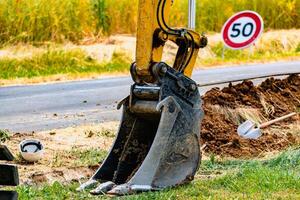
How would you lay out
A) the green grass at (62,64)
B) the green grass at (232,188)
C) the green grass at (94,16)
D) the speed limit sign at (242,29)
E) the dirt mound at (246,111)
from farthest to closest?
the green grass at (94,16)
the green grass at (62,64)
the speed limit sign at (242,29)
the dirt mound at (246,111)
the green grass at (232,188)

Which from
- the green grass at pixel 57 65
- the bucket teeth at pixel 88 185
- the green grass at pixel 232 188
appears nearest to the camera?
the green grass at pixel 232 188

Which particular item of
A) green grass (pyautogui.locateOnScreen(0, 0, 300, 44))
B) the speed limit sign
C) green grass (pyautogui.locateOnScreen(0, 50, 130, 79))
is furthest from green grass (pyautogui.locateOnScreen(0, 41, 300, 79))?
the speed limit sign

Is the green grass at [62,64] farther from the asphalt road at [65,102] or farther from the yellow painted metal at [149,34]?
the yellow painted metal at [149,34]

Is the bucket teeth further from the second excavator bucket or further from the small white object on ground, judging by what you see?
the small white object on ground

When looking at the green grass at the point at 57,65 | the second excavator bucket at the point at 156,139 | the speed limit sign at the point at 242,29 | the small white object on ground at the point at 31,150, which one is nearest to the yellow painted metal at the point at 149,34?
the second excavator bucket at the point at 156,139

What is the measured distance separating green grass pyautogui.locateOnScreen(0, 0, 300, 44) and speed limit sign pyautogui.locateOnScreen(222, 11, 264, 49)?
5.65 metres

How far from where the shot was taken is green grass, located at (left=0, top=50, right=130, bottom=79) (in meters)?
19.8

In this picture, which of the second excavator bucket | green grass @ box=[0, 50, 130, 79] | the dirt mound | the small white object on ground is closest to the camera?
the second excavator bucket

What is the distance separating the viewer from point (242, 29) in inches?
737

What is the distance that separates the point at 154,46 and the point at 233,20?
1116 cm

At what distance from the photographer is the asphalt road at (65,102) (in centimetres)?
1248

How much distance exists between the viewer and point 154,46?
7801mm

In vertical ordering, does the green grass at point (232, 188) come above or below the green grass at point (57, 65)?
above

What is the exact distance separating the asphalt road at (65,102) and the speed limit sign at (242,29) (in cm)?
74
